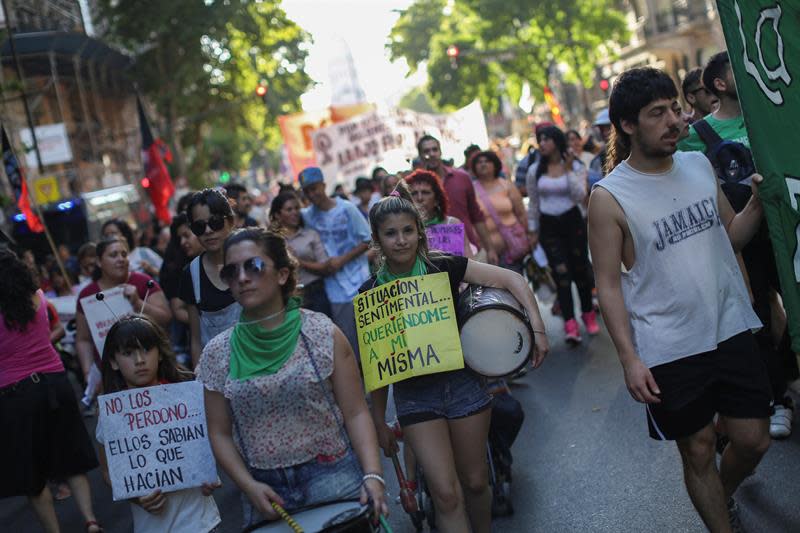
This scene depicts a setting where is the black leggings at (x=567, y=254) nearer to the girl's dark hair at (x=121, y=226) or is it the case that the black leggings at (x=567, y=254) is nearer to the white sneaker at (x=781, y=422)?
the white sneaker at (x=781, y=422)

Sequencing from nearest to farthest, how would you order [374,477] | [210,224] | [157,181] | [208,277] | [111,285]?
1. [374,477]
2. [210,224]
3. [208,277]
4. [111,285]
5. [157,181]

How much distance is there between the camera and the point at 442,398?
4344mm

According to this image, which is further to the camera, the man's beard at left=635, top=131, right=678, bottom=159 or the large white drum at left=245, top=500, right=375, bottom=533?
the man's beard at left=635, top=131, right=678, bottom=159

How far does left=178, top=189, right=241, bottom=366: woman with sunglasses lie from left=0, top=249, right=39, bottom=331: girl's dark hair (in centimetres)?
90

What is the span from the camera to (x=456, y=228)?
6.41m

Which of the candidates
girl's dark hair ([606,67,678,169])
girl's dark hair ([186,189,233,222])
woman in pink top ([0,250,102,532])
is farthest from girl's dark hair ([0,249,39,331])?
girl's dark hair ([606,67,678,169])

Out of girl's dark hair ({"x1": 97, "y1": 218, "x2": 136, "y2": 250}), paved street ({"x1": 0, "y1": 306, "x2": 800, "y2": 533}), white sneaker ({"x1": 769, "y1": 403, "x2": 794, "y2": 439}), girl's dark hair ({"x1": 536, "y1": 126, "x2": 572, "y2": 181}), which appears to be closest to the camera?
paved street ({"x1": 0, "y1": 306, "x2": 800, "y2": 533})

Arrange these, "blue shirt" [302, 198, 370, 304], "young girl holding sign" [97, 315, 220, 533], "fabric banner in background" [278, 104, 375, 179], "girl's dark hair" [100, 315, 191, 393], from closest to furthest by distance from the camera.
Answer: "young girl holding sign" [97, 315, 220, 533] < "girl's dark hair" [100, 315, 191, 393] < "blue shirt" [302, 198, 370, 304] < "fabric banner in background" [278, 104, 375, 179]

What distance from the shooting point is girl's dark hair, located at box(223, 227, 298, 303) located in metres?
3.61

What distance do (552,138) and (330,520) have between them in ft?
22.0

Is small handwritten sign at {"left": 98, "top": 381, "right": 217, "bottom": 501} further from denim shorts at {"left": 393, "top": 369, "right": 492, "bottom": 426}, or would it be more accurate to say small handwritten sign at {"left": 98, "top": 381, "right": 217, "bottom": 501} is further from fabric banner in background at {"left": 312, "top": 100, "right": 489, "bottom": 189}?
fabric banner in background at {"left": 312, "top": 100, "right": 489, "bottom": 189}

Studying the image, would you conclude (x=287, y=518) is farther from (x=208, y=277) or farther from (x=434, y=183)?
(x=434, y=183)

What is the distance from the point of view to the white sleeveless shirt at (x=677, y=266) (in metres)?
3.82

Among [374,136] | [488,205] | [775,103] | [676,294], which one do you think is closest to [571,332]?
[488,205]
